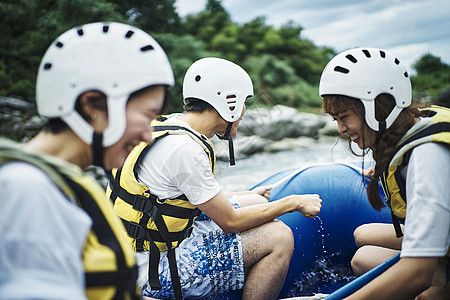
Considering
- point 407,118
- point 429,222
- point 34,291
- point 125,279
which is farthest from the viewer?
point 407,118

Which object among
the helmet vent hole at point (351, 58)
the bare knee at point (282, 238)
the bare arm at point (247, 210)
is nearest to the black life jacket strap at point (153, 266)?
the bare arm at point (247, 210)

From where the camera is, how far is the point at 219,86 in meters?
2.42

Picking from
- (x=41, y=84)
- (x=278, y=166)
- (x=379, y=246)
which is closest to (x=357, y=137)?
(x=379, y=246)

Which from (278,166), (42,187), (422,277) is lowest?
(278,166)

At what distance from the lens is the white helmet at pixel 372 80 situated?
5.86 ft

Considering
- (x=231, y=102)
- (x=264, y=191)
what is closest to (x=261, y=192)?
(x=264, y=191)

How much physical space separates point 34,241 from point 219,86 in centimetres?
169

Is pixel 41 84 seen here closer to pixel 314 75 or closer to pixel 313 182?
pixel 313 182

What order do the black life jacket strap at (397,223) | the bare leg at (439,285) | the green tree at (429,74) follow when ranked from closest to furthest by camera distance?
the bare leg at (439,285), the black life jacket strap at (397,223), the green tree at (429,74)

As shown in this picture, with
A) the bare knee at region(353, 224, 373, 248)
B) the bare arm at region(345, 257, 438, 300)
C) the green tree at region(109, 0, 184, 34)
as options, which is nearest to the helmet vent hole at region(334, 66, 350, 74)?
the bare arm at region(345, 257, 438, 300)

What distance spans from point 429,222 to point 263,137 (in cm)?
1194

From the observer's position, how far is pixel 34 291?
2.89 ft

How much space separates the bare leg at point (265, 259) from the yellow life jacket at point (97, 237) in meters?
1.10

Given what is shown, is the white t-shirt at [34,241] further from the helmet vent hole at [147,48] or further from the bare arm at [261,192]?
the bare arm at [261,192]
